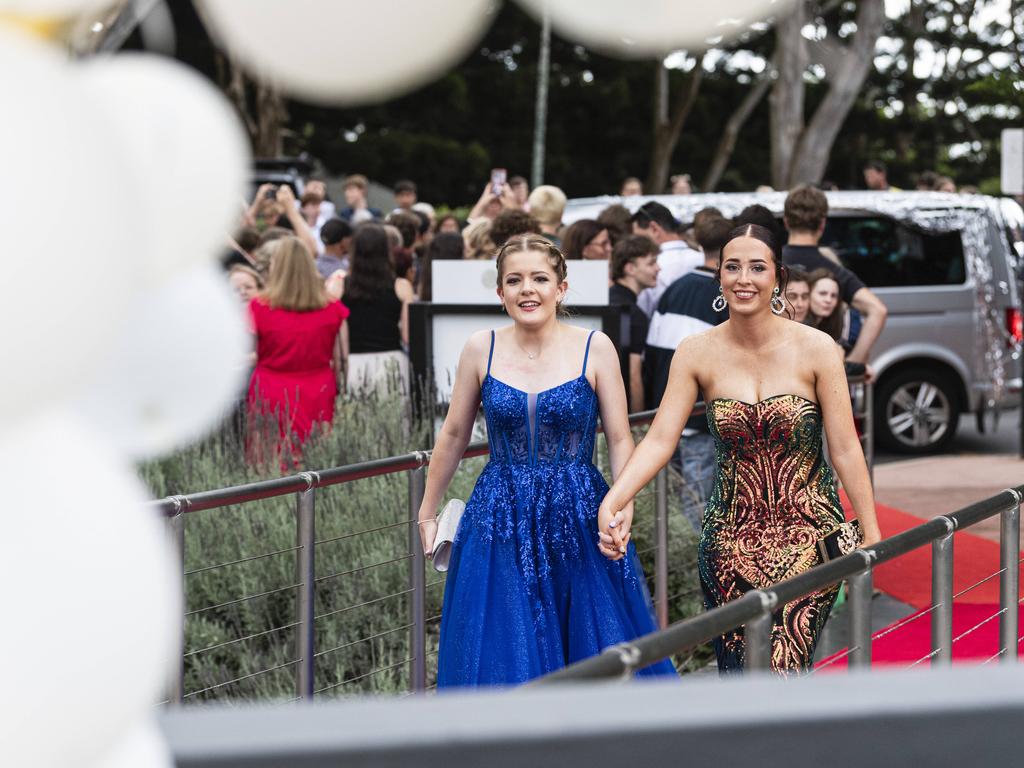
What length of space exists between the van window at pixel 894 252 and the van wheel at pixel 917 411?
763 mm

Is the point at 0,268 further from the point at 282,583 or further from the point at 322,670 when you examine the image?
the point at 282,583

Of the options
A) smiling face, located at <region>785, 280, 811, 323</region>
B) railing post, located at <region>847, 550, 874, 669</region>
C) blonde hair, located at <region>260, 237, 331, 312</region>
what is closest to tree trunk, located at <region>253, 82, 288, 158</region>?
railing post, located at <region>847, 550, 874, 669</region>

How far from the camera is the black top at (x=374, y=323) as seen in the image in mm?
8062

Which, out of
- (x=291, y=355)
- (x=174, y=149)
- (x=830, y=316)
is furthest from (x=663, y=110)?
(x=291, y=355)

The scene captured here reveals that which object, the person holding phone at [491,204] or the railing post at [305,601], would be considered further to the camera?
the person holding phone at [491,204]

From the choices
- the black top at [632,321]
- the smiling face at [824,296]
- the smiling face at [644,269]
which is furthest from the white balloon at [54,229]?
the smiling face at [644,269]

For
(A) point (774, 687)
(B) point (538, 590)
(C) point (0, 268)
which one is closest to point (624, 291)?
(B) point (538, 590)

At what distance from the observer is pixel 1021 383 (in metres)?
11.3

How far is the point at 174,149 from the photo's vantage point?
0.64 meters

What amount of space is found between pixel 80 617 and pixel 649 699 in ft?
1.57

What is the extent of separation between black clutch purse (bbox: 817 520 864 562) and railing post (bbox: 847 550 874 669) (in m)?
0.70

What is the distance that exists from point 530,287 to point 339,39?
12.1ft

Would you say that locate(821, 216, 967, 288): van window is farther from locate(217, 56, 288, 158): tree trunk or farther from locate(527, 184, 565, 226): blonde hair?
locate(217, 56, 288, 158): tree trunk

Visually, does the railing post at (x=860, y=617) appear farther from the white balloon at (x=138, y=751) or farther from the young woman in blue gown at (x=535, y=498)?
the white balloon at (x=138, y=751)
